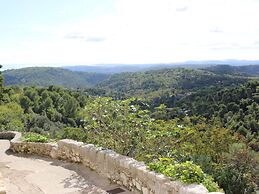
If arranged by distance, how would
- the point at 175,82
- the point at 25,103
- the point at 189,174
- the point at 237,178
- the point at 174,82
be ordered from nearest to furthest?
the point at 189,174
the point at 237,178
the point at 25,103
the point at 175,82
the point at 174,82

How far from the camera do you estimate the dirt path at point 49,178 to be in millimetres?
4855

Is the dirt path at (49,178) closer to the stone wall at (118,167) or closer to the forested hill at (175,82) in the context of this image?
the stone wall at (118,167)

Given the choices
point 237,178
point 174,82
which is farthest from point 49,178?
point 174,82

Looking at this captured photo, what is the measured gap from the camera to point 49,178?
5477 millimetres

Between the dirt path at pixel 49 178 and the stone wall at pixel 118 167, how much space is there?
0.44ft

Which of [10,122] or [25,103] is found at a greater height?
[10,122]

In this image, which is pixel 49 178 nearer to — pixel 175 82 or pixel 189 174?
pixel 189 174

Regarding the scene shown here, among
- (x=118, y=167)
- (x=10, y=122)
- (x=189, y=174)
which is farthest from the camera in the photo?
(x=10, y=122)

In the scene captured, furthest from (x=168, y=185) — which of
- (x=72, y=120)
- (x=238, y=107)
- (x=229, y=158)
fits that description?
(x=72, y=120)

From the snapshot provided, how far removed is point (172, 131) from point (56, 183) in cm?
201

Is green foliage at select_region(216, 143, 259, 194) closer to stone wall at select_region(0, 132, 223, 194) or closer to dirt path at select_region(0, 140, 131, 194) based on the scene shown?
stone wall at select_region(0, 132, 223, 194)

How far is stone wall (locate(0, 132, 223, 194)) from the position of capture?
3.66 meters

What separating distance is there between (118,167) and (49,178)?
136 centimetres

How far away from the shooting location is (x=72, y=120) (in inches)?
2266
